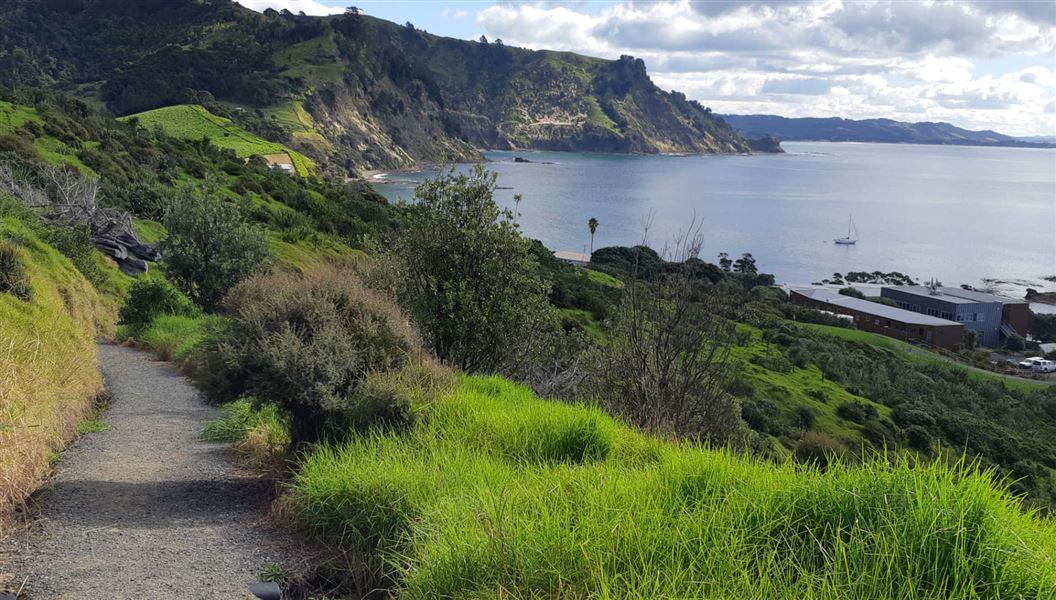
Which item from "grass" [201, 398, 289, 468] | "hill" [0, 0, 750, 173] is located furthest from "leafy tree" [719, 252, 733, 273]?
"grass" [201, 398, 289, 468]

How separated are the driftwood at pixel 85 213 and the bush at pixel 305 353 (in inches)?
744

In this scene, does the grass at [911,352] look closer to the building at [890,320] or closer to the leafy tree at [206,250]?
the building at [890,320]

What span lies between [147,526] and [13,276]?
266 inches

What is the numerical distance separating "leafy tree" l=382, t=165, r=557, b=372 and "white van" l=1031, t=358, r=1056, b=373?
66737 millimetres

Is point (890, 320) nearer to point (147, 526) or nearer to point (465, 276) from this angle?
point (465, 276)

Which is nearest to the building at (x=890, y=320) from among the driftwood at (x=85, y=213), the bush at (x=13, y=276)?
the driftwood at (x=85, y=213)

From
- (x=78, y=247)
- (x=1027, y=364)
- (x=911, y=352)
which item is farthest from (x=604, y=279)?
(x=78, y=247)

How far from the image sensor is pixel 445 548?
4219mm

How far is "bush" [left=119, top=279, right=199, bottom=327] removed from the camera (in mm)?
19078

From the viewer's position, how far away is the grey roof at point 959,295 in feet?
245

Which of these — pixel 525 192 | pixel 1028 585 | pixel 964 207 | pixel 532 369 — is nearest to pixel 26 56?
pixel 525 192

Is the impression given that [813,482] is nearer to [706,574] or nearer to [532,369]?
[706,574]

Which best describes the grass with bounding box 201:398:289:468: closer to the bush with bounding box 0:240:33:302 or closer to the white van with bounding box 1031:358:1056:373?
the bush with bounding box 0:240:33:302

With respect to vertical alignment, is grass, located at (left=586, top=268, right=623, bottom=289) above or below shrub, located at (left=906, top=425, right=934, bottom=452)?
above
